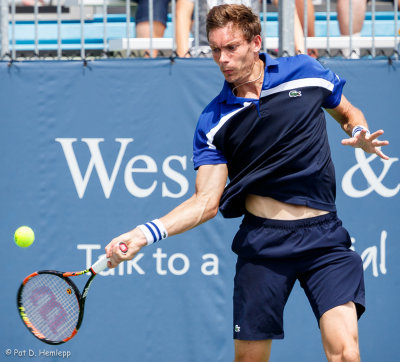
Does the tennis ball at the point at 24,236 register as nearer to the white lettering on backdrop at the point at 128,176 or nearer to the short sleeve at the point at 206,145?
the white lettering on backdrop at the point at 128,176

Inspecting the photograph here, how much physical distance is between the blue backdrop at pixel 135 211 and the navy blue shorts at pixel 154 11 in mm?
909

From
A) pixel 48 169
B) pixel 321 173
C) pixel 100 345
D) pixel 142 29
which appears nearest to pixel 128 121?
pixel 48 169

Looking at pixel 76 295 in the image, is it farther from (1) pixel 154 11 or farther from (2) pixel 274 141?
(1) pixel 154 11

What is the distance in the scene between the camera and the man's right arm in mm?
4047

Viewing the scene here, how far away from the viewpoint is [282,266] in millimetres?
4242

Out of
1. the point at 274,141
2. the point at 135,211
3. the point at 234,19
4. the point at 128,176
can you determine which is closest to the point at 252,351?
the point at 274,141

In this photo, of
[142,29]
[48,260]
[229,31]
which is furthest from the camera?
[142,29]

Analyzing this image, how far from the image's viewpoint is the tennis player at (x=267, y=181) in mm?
4164

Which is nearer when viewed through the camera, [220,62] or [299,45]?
[220,62]

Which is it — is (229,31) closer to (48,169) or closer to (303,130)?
(303,130)

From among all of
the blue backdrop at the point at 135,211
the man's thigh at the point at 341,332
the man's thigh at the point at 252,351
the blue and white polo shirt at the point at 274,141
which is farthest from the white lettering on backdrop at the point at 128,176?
the man's thigh at the point at 341,332

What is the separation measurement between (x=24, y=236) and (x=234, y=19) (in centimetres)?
223

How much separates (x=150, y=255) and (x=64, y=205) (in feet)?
2.38

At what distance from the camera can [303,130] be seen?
427 centimetres
